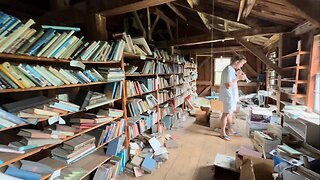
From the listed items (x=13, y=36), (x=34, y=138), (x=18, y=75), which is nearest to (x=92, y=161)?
(x=34, y=138)

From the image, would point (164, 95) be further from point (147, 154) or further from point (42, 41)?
point (42, 41)

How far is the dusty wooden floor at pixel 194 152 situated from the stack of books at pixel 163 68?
52.3 inches

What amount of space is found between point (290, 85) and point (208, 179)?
2.72 meters

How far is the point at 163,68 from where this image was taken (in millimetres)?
4051

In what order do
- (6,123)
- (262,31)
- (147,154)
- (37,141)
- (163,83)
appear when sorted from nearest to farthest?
(6,123), (37,141), (147,154), (262,31), (163,83)

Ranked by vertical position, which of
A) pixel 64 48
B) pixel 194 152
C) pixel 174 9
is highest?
pixel 174 9

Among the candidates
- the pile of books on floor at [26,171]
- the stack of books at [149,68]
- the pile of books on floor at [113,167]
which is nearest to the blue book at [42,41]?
the pile of books on floor at [26,171]

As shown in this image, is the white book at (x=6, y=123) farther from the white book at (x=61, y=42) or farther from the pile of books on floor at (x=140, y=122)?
the pile of books on floor at (x=140, y=122)

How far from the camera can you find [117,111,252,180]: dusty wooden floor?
248cm

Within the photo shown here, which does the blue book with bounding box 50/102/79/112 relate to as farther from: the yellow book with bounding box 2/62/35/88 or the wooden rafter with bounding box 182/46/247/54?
the wooden rafter with bounding box 182/46/247/54

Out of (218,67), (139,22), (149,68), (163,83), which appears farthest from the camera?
(218,67)

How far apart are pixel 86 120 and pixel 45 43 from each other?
33.9 inches

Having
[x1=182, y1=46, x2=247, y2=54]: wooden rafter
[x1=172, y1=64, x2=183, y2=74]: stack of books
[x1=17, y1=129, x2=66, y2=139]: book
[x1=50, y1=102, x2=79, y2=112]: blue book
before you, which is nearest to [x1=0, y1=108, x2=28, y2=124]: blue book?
[x1=17, y1=129, x2=66, y2=139]: book

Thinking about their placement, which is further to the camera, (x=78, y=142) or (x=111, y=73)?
(x=111, y=73)
